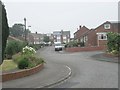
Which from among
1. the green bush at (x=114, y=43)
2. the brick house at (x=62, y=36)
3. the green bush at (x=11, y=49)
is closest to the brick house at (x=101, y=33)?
the green bush at (x=114, y=43)

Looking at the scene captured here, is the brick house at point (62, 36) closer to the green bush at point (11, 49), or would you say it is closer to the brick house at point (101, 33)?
the brick house at point (101, 33)

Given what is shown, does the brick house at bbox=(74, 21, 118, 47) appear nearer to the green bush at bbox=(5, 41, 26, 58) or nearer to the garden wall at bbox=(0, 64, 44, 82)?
the green bush at bbox=(5, 41, 26, 58)

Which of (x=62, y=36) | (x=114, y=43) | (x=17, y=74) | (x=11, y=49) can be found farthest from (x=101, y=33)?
(x=62, y=36)

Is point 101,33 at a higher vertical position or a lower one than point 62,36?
lower

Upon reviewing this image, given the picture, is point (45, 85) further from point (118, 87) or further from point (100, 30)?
point (100, 30)

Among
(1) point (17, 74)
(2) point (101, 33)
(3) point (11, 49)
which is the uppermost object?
(2) point (101, 33)

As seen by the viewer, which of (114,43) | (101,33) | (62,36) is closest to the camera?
(114,43)

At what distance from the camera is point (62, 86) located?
45.9ft

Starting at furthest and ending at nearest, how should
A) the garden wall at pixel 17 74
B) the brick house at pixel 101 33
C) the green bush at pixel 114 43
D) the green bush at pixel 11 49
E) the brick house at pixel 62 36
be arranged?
the brick house at pixel 62 36, the brick house at pixel 101 33, the green bush at pixel 11 49, the green bush at pixel 114 43, the garden wall at pixel 17 74

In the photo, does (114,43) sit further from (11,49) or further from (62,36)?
(62,36)

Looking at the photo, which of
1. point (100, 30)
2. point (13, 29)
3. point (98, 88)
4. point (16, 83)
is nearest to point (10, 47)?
point (16, 83)

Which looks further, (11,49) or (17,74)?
(11,49)

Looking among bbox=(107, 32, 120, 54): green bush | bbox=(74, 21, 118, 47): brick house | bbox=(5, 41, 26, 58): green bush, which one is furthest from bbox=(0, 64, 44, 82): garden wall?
bbox=(74, 21, 118, 47): brick house

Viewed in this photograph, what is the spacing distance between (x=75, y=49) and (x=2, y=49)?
34.8 m
